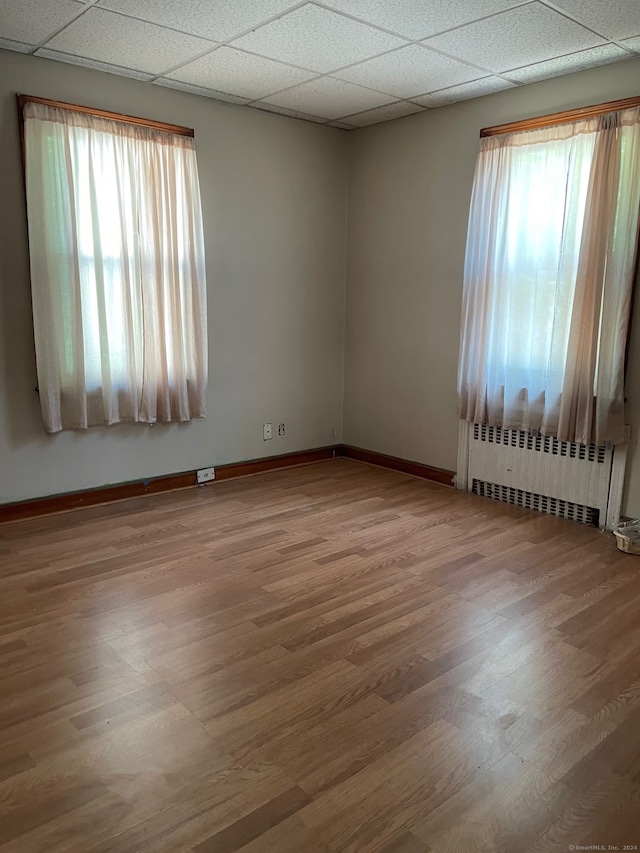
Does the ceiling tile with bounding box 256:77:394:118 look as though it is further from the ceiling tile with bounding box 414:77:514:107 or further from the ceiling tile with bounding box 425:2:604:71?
the ceiling tile with bounding box 425:2:604:71

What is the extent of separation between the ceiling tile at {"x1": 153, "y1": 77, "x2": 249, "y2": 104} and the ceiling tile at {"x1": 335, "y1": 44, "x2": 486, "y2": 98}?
34.1 inches

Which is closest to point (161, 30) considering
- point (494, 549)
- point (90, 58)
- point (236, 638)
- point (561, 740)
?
point (90, 58)

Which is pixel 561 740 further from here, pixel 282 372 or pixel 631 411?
pixel 282 372

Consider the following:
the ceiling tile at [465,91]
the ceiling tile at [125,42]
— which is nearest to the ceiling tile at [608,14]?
the ceiling tile at [465,91]

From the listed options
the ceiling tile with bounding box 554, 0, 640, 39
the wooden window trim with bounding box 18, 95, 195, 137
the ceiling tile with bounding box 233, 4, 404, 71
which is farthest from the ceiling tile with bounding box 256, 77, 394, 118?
the ceiling tile with bounding box 554, 0, 640, 39

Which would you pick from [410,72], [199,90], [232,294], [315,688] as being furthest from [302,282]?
[315,688]

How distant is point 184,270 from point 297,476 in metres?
1.79

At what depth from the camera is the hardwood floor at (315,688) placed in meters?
1.72

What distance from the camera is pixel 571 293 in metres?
3.86

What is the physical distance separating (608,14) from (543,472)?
2538mm

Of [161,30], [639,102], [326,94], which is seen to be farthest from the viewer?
[326,94]

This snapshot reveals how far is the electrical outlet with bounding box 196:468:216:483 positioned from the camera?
4.78m

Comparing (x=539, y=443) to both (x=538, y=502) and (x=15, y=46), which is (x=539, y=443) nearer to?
(x=538, y=502)

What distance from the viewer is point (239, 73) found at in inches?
153
